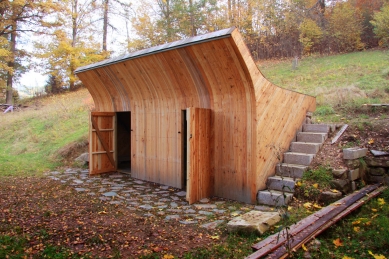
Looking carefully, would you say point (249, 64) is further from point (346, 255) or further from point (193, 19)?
point (193, 19)

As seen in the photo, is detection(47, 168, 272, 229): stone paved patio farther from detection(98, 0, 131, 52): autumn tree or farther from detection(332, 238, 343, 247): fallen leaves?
detection(98, 0, 131, 52): autumn tree

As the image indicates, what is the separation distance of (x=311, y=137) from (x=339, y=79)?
23.6 feet

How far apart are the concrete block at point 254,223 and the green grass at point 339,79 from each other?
5.05 metres

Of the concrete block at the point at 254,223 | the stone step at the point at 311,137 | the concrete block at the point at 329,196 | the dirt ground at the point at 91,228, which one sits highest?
the stone step at the point at 311,137

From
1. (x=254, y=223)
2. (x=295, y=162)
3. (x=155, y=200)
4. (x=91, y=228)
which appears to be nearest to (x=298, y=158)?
(x=295, y=162)

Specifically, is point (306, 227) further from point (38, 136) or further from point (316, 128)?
point (38, 136)

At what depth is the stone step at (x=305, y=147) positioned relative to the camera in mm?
5492

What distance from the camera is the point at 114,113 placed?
7.86 m

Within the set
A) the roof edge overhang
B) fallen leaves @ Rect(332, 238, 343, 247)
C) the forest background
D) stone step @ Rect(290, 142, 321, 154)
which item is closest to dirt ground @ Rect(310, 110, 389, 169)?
stone step @ Rect(290, 142, 321, 154)

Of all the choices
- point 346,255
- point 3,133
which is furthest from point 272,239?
point 3,133

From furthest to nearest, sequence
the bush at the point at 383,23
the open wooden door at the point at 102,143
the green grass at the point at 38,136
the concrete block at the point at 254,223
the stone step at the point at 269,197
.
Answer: the bush at the point at 383,23
the green grass at the point at 38,136
the open wooden door at the point at 102,143
the stone step at the point at 269,197
the concrete block at the point at 254,223

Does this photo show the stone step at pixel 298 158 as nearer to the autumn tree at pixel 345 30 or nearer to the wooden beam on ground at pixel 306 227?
the wooden beam on ground at pixel 306 227

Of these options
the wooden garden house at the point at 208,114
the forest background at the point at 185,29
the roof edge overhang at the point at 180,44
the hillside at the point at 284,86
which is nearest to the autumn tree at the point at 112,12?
the forest background at the point at 185,29

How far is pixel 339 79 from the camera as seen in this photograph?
1166 cm
